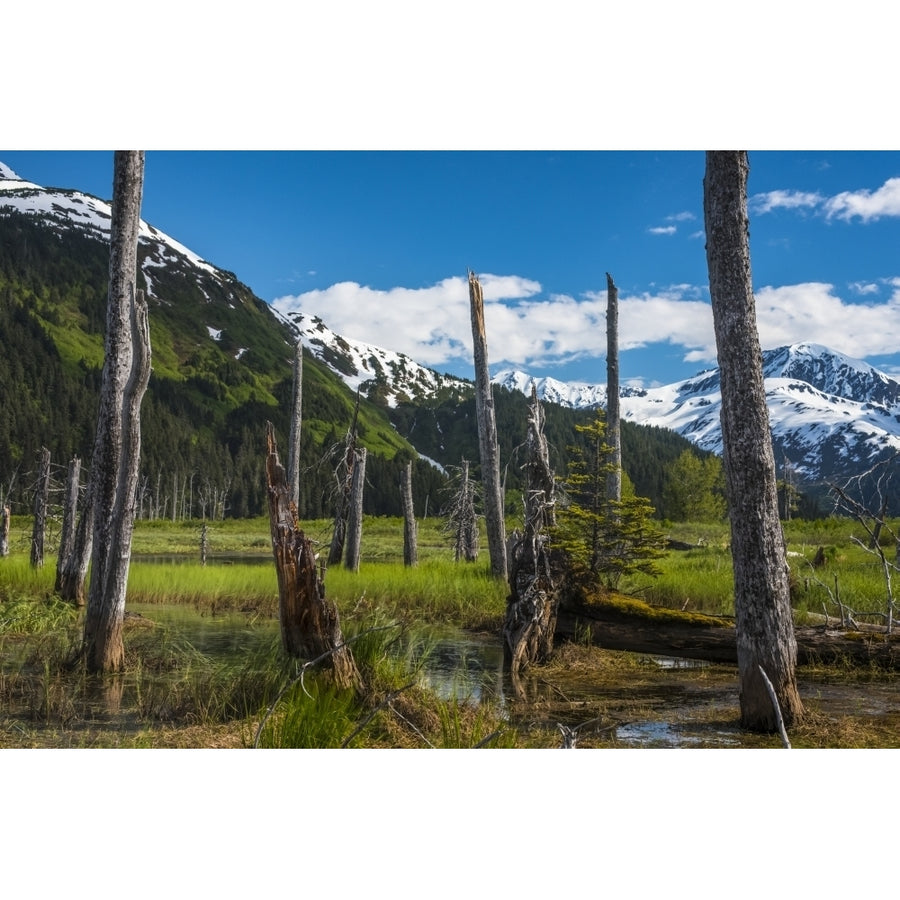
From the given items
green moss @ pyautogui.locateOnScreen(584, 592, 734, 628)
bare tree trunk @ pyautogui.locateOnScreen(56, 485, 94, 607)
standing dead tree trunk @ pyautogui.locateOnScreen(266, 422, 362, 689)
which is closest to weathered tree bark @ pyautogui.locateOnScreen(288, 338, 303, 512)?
bare tree trunk @ pyautogui.locateOnScreen(56, 485, 94, 607)

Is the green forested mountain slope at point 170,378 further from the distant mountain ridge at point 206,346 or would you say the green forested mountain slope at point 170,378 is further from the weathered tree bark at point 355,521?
the weathered tree bark at point 355,521

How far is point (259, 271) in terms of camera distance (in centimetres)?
898

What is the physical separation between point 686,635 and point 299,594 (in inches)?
208

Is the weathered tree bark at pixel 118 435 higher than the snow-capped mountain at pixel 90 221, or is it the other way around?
the snow-capped mountain at pixel 90 221

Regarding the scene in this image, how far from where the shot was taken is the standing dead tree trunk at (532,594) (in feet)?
33.9

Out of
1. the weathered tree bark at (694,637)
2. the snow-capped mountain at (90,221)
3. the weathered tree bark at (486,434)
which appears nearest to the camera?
the weathered tree bark at (694,637)

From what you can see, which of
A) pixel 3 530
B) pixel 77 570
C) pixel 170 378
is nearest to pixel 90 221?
pixel 170 378

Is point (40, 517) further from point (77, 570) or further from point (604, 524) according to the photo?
point (604, 524)

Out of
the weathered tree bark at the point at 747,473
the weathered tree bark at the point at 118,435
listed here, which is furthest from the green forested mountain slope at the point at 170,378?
the weathered tree bark at the point at 747,473

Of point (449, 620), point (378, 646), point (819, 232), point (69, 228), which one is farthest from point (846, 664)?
point (69, 228)

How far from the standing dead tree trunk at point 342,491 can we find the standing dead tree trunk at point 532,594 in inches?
396

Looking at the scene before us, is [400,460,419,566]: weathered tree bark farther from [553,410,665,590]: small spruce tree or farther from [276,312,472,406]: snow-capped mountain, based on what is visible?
[276,312,472,406]: snow-capped mountain

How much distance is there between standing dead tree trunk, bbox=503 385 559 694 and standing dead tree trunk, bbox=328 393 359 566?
33.0 ft
